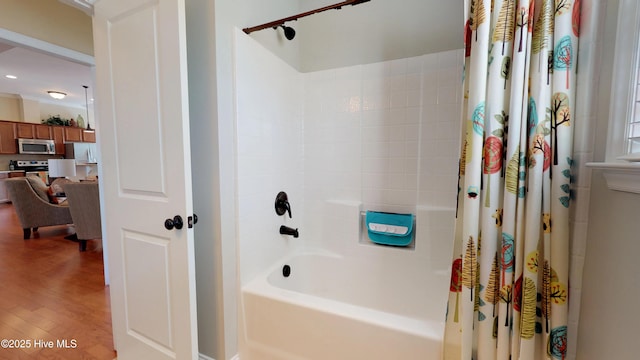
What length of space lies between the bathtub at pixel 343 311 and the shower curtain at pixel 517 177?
25 centimetres

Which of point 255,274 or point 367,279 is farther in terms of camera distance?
point 367,279

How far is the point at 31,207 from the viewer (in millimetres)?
3604

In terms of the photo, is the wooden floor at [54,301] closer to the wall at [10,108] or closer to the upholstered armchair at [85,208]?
the upholstered armchair at [85,208]

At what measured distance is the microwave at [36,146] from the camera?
20.0ft

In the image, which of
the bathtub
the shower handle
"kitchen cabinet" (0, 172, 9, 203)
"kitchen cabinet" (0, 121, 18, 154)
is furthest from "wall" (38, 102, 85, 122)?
the bathtub

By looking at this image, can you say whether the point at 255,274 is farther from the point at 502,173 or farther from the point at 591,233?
the point at 591,233

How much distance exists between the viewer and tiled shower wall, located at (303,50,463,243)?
67.1 inches

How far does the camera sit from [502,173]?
842 mm

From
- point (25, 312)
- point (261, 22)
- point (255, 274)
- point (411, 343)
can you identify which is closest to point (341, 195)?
point (255, 274)

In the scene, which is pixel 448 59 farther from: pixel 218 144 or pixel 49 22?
pixel 49 22

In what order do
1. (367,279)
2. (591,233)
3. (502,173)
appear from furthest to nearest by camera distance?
(367,279) < (502,173) < (591,233)

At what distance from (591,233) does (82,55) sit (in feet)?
12.2

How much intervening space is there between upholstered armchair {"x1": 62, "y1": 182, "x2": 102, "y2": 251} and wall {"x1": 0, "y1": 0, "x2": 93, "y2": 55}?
1575mm

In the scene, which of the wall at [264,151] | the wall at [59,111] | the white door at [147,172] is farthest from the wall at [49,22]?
the wall at [59,111]
